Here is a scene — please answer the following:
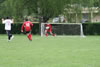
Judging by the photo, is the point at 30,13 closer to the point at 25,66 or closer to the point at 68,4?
the point at 68,4

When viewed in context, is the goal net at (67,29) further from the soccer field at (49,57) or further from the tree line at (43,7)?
the soccer field at (49,57)

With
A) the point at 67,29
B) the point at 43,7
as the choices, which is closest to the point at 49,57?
the point at 67,29

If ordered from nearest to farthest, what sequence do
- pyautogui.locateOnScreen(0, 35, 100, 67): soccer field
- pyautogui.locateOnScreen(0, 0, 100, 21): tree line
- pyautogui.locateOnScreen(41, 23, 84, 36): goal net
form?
pyautogui.locateOnScreen(0, 35, 100, 67): soccer field < pyautogui.locateOnScreen(41, 23, 84, 36): goal net < pyautogui.locateOnScreen(0, 0, 100, 21): tree line

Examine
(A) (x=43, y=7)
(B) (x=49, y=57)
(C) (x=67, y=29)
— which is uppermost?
(A) (x=43, y=7)

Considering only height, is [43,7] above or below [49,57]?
above

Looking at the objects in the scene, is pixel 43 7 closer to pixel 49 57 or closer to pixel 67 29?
pixel 67 29

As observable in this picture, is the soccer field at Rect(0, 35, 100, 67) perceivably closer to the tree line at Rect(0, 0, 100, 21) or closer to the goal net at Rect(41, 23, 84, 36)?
→ the goal net at Rect(41, 23, 84, 36)

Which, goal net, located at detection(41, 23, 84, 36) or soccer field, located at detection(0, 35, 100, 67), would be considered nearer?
soccer field, located at detection(0, 35, 100, 67)

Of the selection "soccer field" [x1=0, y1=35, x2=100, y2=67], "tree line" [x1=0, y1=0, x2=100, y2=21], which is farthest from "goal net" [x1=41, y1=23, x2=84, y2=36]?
"soccer field" [x1=0, y1=35, x2=100, y2=67]

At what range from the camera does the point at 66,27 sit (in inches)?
1238

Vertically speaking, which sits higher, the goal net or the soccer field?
the goal net

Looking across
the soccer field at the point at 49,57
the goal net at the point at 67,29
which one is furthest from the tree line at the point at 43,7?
the soccer field at the point at 49,57

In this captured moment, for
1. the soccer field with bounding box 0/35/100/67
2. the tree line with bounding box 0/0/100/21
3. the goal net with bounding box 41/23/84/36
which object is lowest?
the soccer field with bounding box 0/35/100/67

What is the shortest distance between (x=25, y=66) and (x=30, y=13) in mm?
26531
